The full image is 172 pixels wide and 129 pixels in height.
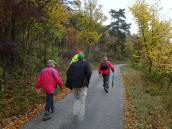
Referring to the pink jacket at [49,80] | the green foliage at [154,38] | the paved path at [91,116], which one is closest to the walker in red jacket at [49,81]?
the pink jacket at [49,80]

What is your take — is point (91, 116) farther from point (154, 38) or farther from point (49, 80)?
point (154, 38)

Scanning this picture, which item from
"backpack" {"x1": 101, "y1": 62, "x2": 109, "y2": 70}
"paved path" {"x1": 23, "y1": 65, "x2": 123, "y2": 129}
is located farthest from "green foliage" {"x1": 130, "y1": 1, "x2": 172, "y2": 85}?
"paved path" {"x1": 23, "y1": 65, "x2": 123, "y2": 129}

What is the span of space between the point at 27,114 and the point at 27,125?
1.78 metres

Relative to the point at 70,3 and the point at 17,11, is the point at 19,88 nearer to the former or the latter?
the point at 17,11

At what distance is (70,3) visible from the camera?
23844 mm

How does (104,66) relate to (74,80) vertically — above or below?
above

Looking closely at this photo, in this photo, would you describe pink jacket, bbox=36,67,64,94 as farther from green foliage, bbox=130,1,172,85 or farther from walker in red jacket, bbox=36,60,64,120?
green foliage, bbox=130,1,172,85

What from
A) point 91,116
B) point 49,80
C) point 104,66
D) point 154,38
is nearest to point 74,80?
point 49,80

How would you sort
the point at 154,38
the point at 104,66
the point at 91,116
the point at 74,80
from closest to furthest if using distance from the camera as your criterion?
the point at 74,80 → the point at 91,116 → the point at 104,66 → the point at 154,38

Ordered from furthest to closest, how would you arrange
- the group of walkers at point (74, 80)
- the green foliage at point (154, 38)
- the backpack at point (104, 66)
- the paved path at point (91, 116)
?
the green foliage at point (154, 38) → the backpack at point (104, 66) → the group of walkers at point (74, 80) → the paved path at point (91, 116)

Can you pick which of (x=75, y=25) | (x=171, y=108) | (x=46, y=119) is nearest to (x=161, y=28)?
(x=171, y=108)

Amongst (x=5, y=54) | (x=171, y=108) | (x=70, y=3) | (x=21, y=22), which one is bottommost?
(x=171, y=108)

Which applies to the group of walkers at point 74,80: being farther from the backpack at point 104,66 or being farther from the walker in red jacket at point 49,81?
the backpack at point 104,66

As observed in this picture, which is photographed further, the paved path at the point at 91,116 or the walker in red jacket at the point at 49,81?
the walker in red jacket at the point at 49,81
